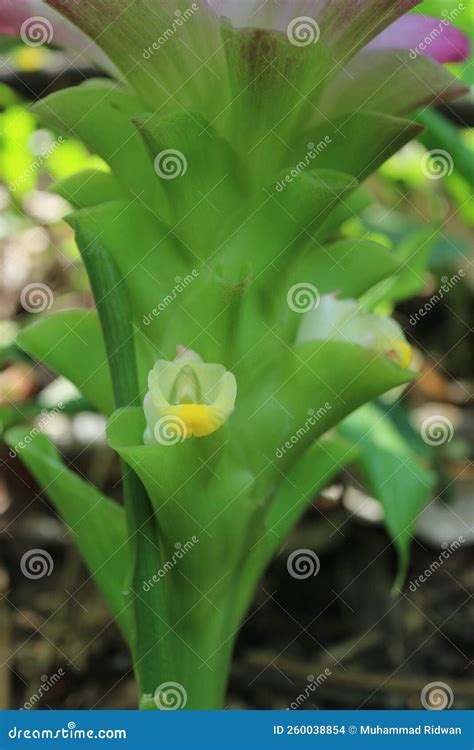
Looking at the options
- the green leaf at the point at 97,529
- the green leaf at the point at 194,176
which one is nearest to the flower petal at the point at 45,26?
the green leaf at the point at 194,176

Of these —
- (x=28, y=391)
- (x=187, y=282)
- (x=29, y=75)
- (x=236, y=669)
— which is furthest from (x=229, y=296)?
(x=28, y=391)

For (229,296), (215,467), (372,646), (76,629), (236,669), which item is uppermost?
(229,296)

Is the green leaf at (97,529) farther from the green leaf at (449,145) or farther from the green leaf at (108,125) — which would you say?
the green leaf at (449,145)

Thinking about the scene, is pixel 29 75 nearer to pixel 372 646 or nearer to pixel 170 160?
pixel 170 160

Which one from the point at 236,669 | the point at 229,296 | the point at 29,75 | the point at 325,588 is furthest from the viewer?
the point at 325,588

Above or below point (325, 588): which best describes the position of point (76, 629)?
below

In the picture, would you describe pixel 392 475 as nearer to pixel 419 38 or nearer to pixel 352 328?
pixel 352 328
